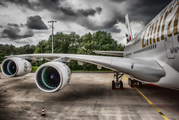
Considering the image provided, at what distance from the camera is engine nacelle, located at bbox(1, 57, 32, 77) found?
739 cm

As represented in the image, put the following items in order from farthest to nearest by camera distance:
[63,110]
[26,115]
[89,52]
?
1. [89,52]
2. [63,110]
3. [26,115]

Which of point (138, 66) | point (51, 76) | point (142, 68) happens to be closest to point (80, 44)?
point (51, 76)

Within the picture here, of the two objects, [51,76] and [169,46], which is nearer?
[169,46]

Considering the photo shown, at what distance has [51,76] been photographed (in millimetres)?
6199

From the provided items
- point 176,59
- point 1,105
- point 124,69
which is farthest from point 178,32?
point 1,105

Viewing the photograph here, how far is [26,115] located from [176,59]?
18.0 feet

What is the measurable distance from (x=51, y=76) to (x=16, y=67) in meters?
2.52

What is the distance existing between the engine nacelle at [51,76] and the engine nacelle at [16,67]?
2049 millimetres

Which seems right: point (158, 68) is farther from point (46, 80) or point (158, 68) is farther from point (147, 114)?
point (46, 80)

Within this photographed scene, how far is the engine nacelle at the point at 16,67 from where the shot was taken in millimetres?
7390

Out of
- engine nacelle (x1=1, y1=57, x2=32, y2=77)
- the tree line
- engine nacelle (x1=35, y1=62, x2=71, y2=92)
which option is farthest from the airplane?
the tree line

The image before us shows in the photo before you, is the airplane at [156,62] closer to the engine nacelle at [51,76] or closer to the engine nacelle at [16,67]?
the engine nacelle at [51,76]

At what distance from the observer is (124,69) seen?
5312mm

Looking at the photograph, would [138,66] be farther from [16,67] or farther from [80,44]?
[80,44]
